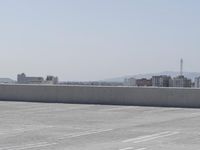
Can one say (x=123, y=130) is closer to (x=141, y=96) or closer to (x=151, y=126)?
(x=151, y=126)

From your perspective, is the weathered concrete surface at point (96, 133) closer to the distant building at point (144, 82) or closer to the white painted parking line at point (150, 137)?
the white painted parking line at point (150, 137)

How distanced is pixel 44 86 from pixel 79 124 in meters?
15.4

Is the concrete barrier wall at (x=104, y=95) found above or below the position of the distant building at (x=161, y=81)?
below

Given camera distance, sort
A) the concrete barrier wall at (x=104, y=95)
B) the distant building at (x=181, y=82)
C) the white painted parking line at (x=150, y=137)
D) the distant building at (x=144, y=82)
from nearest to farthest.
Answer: the white painted parking line at (x=150, y=137) < the concrete barrier wall at (x=104, y=95) < the distant building at (x=181, y=82) < the distant building at (x=144, y=82)

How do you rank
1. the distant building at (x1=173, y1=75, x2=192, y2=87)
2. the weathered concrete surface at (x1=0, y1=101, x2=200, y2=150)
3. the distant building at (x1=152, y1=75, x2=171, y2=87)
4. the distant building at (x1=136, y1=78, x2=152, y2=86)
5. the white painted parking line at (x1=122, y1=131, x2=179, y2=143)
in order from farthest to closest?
the distant building at (x1=152, y1=75, x2=171, y2=87) → the distant building at (x1=136, y1=78, x2=152, y2=86) → the distant building at (x1=173, y1=75, x2=192, y2=87) → the white painted parking line at (x1=122, y1=131, x2=179, y2=143) → the weathered concrete surface at (x1=0, y1=101, x2=200, y2=150)

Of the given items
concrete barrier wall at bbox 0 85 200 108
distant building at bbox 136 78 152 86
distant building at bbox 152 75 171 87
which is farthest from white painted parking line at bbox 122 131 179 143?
distant building at bbox 152 75 171 87

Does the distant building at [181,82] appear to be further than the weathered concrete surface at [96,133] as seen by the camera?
Yes

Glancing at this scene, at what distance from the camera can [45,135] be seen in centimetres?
1463

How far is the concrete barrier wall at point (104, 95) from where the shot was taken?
30.4 m

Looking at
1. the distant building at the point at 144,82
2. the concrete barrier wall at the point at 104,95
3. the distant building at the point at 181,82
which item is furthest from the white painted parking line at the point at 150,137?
the distant building at the point at 144,82

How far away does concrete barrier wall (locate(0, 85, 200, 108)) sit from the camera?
30.4 metres

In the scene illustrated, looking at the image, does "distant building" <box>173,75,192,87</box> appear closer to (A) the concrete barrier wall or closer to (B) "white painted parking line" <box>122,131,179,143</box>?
(A) the concrete barrier wall

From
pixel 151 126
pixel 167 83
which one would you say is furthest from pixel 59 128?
pixel 167 83

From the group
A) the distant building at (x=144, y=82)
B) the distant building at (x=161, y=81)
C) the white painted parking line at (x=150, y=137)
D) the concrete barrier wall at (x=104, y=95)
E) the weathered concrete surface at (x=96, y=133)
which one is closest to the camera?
the weathered concrete surface at (x=96, y=133)
